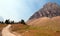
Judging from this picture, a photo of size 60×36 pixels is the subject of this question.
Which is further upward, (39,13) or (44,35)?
(39,13)

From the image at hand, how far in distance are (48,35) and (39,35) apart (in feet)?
5.34

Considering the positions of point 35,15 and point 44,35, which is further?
point 35,15

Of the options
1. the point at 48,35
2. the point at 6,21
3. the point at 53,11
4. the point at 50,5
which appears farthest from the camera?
the point at 50,5

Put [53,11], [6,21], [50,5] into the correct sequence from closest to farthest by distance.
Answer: [6,21] → [53,11] → [50,5]

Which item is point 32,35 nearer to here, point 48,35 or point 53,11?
point 48,35

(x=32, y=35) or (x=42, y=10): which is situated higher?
(x=42, y=10)

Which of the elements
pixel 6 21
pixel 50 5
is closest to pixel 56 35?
pixel 6 21

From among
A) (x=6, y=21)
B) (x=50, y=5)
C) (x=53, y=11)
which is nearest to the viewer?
(x=6, y=21)

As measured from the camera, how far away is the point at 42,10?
5989 inches

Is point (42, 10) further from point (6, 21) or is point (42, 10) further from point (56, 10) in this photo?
point (6, 21)

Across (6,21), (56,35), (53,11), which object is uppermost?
(53,11)

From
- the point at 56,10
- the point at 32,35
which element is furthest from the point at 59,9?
the point at 32,35

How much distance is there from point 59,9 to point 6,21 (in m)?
50.9

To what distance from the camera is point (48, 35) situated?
3278 cm
